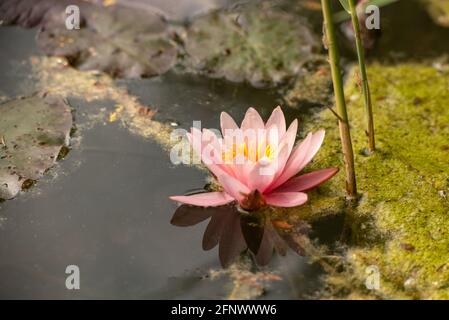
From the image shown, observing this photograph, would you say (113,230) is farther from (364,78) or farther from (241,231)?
(364,78)

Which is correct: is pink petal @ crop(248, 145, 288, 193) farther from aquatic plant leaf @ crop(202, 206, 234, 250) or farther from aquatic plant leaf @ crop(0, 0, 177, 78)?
aquatic plant leaf @ crop(0, 0, 177, 78)

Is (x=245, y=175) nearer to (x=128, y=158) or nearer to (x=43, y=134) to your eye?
(x=128, y=158)

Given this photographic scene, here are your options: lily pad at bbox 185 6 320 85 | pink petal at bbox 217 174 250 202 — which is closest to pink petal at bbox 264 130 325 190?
pink petal at bbox 217 174 250 202

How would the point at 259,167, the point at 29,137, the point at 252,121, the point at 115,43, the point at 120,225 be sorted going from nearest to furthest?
the point at 259,167 < the point at 120,225 < the point at 252,121 < the point at 29,137 < the point at 115,43

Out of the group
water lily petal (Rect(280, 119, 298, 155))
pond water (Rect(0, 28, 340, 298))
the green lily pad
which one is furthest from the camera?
the green lily pad

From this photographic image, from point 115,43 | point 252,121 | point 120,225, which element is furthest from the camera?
point 115,43

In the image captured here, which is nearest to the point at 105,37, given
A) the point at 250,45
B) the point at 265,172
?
the point at 250,45

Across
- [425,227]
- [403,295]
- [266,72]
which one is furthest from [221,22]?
[403,295]
